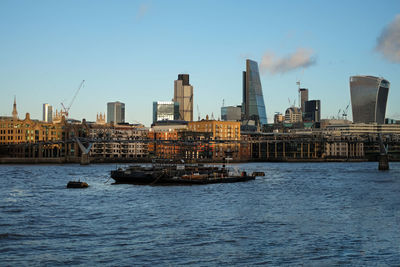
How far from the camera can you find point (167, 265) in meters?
32.0

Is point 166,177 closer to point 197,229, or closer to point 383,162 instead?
point 197,229

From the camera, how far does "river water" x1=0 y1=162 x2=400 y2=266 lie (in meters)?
34.1

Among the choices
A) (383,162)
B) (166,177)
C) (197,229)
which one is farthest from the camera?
(383,162)

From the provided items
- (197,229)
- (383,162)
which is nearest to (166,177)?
(197,229)

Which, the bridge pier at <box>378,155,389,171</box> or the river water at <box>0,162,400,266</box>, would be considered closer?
the river water at <box>0,162,400,266</box>

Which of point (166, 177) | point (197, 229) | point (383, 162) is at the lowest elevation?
point (197, 229)

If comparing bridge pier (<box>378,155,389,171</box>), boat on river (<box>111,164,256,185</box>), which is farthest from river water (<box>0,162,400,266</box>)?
bridge pier (<box>378,155,389,171</box>)

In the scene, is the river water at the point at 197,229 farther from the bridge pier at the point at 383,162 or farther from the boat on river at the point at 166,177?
the bridge pier at the point at 383,162

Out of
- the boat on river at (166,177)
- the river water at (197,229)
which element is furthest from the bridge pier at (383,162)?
the river water at (197,229)

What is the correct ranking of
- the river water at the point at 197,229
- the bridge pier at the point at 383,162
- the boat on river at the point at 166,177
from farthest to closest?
the bridge pier at the point at 383,162
the boat on river at the point at 166,177
the river water at the point at 197,229

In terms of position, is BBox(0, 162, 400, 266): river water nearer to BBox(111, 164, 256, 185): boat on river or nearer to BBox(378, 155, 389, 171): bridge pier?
BBox(111, 164, 256, 185): boat on river

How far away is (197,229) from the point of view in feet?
145

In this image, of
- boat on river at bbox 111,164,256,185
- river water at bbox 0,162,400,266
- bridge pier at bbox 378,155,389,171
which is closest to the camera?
river water at bbox 0,162,400,266

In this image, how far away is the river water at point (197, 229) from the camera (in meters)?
34.1
